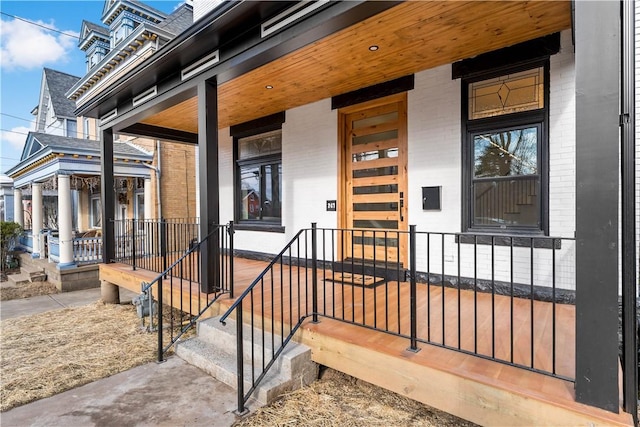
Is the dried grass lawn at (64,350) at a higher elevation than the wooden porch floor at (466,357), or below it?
below

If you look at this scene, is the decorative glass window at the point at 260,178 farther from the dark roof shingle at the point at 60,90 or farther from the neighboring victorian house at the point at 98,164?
the dark roof shingle at the point at 60,90

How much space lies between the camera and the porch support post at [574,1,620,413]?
5.59 ft

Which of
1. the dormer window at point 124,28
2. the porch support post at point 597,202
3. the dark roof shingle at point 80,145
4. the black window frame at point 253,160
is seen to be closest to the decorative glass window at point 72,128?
the dormer window at point 124,28

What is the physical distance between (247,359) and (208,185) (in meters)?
2.04

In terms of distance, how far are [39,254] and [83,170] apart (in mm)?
3984

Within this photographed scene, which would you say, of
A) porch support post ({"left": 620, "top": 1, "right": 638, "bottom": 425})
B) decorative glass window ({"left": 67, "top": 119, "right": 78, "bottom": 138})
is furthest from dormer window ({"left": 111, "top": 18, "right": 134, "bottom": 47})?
porch support post ({"left": 620, "top": 1, "right": 638, "bottom": 425})

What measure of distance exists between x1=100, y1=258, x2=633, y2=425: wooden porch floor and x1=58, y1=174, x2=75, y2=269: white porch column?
6.74m

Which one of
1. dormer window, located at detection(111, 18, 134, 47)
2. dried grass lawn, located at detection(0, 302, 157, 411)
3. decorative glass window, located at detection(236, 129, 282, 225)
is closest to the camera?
dried grass lawn, located at detection(0, 302, 157, 411)

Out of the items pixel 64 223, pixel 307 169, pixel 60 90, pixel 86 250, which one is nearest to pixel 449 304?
pixel 307 169

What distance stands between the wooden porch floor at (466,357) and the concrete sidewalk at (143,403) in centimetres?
75

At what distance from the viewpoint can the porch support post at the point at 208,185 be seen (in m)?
3.93

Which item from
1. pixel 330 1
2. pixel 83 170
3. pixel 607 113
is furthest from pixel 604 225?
pixel 83 170

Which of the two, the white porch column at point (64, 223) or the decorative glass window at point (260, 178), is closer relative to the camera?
the decorative glass window at point (260, 178)

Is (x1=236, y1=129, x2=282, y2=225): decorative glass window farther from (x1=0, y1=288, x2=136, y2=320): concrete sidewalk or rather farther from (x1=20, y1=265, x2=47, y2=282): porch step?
(x1=20, y1=265, x2=47, y2=282): porch step
